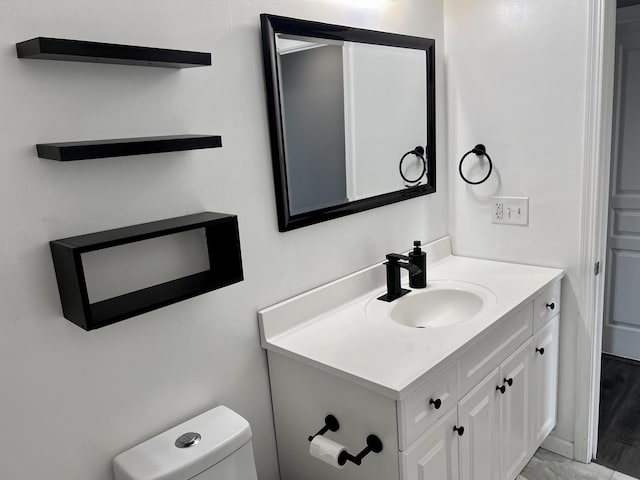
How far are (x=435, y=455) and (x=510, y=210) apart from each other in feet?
3.73

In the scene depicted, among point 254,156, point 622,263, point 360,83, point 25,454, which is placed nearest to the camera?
point 25,454

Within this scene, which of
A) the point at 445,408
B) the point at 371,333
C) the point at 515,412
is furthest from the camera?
the point at 515,412

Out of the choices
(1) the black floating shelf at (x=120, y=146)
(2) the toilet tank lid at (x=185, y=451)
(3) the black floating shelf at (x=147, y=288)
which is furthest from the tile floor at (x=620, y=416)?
(1) the black floating shelf at (x=120, y=146)

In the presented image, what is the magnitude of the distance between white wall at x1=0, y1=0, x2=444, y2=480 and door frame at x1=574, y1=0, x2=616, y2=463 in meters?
0.92

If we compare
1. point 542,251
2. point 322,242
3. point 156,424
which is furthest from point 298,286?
point 542,251

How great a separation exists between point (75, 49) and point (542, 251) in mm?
1852

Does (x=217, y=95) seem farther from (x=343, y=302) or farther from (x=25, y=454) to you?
(x=25, y=454)

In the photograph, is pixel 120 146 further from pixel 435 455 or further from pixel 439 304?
pixel 439 304

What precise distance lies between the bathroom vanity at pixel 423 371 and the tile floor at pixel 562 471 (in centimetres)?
16

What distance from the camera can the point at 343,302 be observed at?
1.87m

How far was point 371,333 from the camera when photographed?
1630 millimetres

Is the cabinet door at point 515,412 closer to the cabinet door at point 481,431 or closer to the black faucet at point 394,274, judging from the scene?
the cabinet door at point 481,431

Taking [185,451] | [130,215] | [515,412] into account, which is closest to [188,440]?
[185,451]

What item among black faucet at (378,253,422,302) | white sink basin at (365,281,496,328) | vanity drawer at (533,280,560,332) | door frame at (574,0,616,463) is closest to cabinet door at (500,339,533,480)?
vanity drawer at (533,280,560,332)
